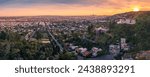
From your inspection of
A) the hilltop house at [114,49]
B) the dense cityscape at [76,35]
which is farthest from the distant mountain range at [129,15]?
the hilltop house at [114,49]

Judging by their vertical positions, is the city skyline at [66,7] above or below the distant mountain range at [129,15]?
above

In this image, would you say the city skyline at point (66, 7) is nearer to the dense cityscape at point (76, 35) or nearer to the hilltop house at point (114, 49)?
the dense cityscape at point (76, 35)

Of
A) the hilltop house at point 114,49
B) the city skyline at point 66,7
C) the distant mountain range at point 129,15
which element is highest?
the city skyline at point 66,7

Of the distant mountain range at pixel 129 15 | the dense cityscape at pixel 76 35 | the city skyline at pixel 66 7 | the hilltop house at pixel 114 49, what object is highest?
the city skyline at pixel 66 7

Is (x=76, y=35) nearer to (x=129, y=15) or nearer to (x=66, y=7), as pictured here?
(x=66, y=7)

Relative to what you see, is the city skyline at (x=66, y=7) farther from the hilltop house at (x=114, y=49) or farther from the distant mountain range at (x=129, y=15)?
the hilltop house at (x=114, y=49)

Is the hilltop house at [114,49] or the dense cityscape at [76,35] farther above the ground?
the dense cityscape at [76,35]

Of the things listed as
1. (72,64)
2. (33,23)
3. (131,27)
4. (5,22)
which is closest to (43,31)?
(33,23)

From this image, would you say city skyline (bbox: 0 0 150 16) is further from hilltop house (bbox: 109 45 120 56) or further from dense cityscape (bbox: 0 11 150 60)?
hilltop house (bbox: 109 45 120 56)
